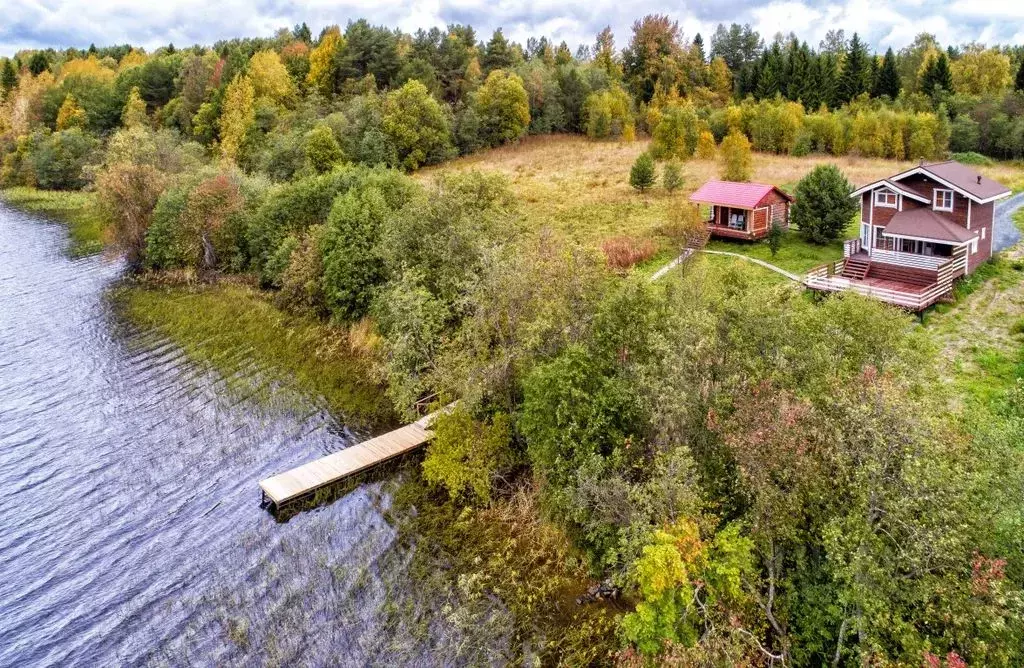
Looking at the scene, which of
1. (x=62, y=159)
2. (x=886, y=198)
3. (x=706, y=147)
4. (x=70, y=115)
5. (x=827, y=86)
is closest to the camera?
(x=886, y=198)

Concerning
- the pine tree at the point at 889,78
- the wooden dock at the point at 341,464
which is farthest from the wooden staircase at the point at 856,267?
the pine tree at the point at 889,78

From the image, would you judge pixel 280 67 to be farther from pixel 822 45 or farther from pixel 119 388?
pixel 822 45

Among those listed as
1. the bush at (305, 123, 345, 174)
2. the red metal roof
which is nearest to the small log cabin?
the red metal roof

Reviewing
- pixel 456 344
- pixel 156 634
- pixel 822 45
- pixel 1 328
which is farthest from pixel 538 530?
pixel 822 45

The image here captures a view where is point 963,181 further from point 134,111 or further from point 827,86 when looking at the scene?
point 134,111

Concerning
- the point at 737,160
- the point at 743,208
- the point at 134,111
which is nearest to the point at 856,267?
the point at 743,208

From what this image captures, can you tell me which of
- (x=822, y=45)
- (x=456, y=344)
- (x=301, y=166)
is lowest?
(x=456, y=344)
